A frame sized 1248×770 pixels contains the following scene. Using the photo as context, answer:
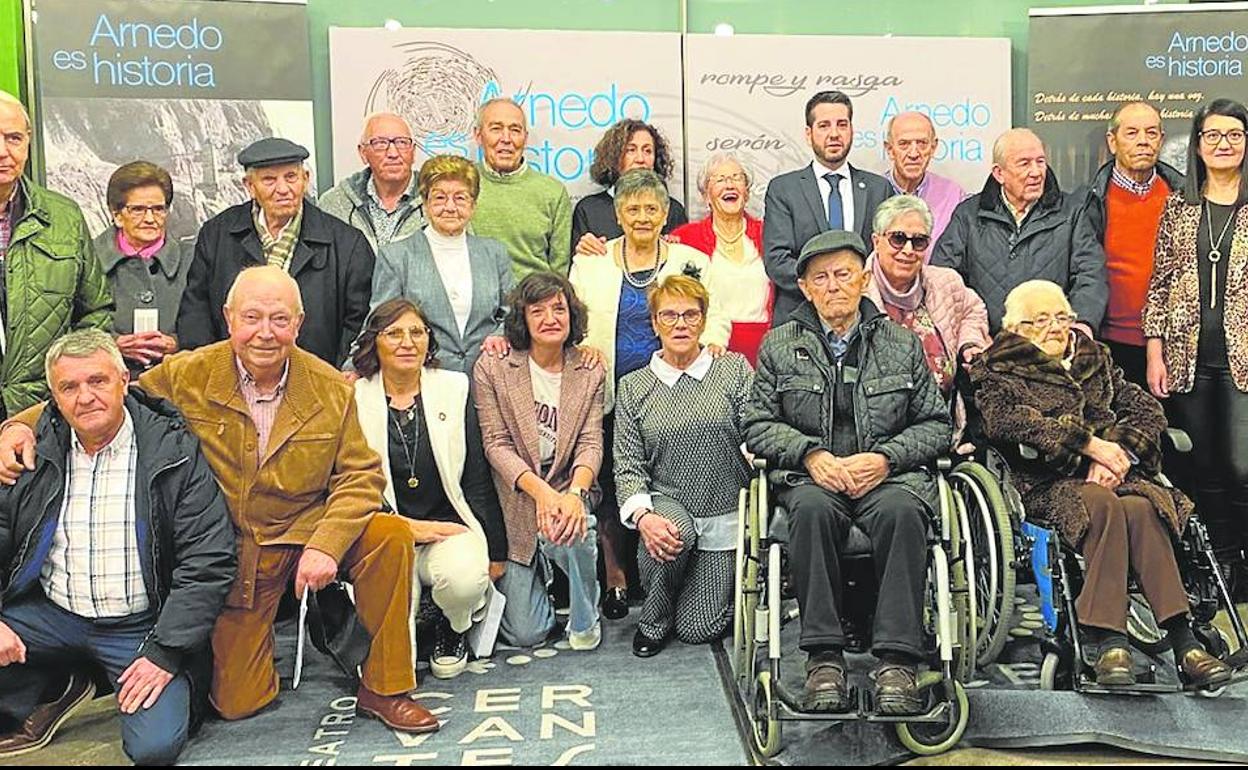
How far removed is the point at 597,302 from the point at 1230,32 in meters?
A: 2.91

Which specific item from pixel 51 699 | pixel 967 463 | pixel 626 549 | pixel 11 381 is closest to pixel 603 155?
pixel 626 549

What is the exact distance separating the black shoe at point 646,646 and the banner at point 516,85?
6.36ft

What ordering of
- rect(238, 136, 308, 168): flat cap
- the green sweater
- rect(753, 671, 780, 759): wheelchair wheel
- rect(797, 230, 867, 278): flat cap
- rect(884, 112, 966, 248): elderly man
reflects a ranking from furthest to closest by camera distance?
rect(884, 112, 966, 248): elderly man → the green sweater → rect(238, 136, 308, 168): flat cap → rect(797, 230, 867, 278): flat cap → rect(753, 671, 780, 759): wheelchair wheel

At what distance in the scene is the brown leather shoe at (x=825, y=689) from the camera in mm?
2895

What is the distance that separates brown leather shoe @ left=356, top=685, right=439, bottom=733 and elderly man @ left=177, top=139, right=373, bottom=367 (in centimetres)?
122

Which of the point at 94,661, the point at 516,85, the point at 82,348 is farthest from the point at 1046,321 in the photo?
the point at 94,661

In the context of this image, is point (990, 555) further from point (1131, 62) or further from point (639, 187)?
point (1131, 62)

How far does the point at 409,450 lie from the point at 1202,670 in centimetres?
223

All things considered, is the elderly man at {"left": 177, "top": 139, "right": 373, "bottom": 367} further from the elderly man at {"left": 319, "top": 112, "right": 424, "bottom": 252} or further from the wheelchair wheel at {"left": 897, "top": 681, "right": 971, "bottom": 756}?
the wheelchair wheel at {"left": 897, "top": 681, "right": 971, "bottom": 756}

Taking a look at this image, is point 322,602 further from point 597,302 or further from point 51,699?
point 597,302

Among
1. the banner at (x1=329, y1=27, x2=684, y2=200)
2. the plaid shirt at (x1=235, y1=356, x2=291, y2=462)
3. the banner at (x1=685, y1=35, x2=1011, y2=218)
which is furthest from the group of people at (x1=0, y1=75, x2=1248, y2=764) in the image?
the banner at (x1=329, y1=27, x2=684, y2=200)

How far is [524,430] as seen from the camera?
3832 millimetres

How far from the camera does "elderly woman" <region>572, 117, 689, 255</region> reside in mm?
4449

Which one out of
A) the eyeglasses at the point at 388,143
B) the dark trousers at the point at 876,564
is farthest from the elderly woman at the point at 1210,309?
the eyeglasses at the point at 388,143
